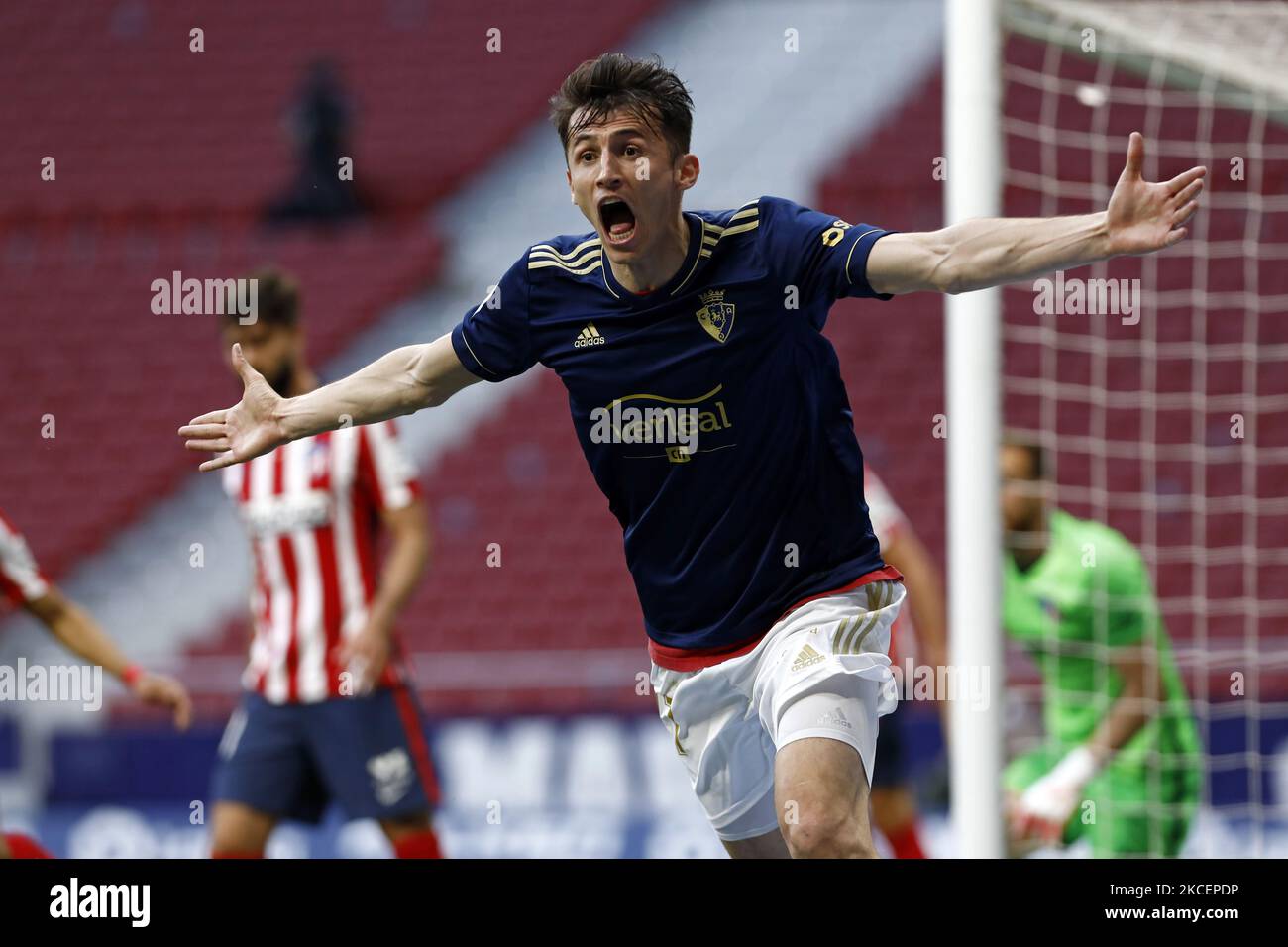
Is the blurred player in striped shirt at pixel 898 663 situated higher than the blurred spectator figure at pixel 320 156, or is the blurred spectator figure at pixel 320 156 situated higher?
the blurred spectator figure at pixel 320 156

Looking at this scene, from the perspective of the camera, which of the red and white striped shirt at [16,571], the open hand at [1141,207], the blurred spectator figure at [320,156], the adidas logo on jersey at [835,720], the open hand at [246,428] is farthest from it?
the blurred spectator figure at [320,156]

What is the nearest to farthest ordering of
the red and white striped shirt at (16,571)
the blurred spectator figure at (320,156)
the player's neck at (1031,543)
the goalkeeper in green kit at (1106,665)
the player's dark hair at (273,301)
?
the red and white striped shirt at (16,571) → the player's dark hair at (273,301) → the goalkeeper in green kit at (1106,665) → the player's neck at (1031,543) → the blurred spectator figure at (320,156)

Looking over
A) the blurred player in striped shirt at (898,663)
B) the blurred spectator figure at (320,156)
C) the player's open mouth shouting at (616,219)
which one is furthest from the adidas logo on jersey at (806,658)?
the blurred spectator figure at (320,156)

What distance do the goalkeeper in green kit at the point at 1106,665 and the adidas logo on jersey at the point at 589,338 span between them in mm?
2343

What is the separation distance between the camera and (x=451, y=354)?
400cm

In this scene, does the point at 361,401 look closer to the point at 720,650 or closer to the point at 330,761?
the point at 720,650

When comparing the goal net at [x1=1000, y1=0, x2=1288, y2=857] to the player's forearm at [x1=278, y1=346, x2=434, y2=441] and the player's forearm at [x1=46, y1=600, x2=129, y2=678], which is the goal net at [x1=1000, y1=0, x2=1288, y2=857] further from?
the player's forearm at [x1=46, y1=600, x2=129, y2=678]

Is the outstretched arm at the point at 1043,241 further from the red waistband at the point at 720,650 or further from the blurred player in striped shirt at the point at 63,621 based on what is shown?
the blurred player in striped shirt at the point at 63,621

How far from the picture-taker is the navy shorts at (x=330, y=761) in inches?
216

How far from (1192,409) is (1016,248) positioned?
27.4ft

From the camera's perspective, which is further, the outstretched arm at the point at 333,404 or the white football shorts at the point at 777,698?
the outstretched arm at the point at 333,404

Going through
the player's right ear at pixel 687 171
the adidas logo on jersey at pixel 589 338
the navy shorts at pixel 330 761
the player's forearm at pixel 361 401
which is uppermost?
the player's right ear at pixel 687 171

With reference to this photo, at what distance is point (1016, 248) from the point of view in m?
3.43
